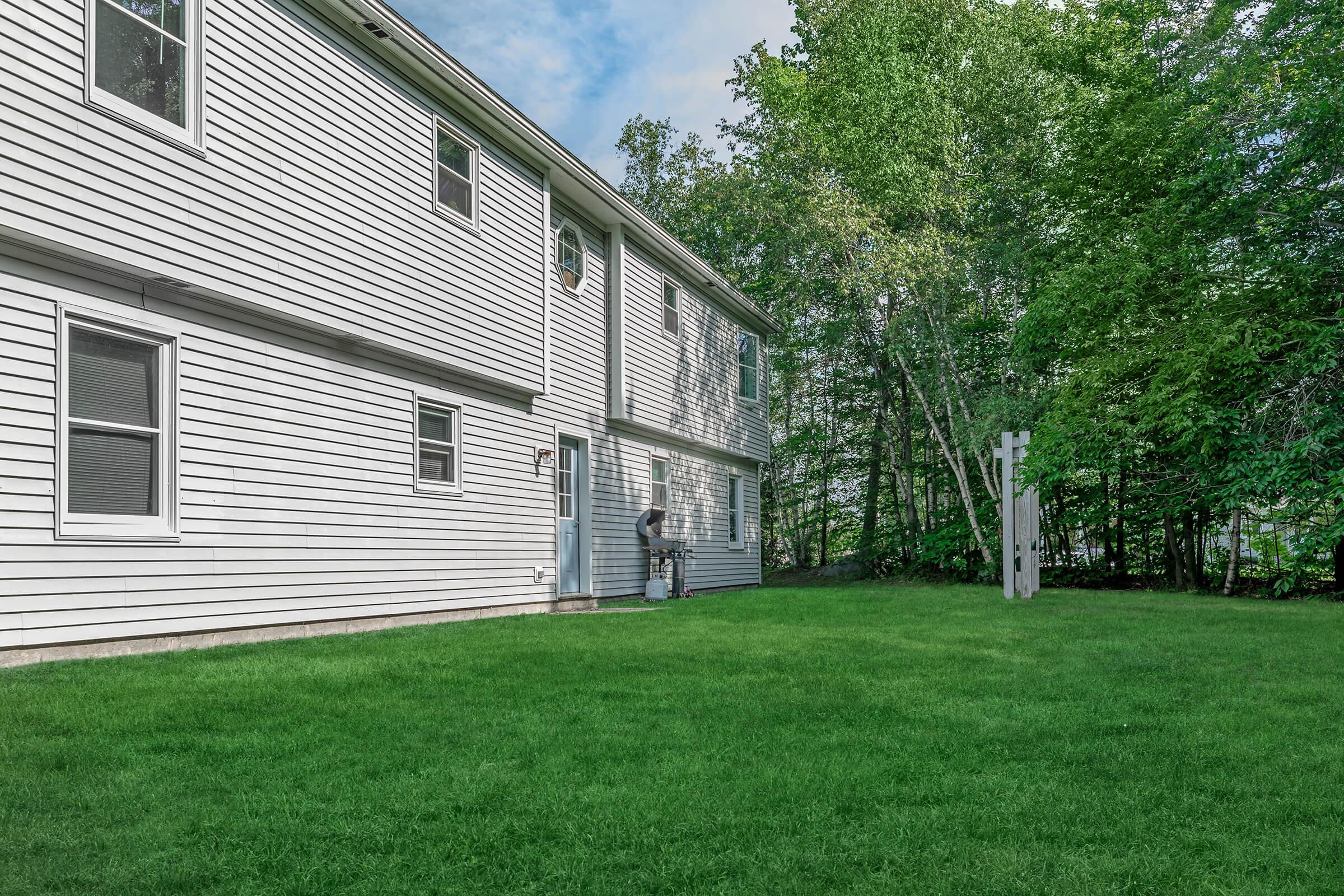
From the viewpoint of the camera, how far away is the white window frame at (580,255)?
12.8 m

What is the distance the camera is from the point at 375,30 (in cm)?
886

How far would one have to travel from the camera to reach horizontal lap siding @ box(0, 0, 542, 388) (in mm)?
6035

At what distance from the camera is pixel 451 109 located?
10305 mm

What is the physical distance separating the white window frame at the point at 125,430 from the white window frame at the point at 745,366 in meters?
13.5

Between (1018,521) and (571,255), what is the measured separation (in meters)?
7.60

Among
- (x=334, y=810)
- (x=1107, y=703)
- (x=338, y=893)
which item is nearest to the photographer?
(x=338, y=893)

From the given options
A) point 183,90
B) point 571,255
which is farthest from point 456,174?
point 183,90

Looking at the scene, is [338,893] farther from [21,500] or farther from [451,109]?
[451,109]

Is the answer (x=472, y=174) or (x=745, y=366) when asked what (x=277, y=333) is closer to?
(x=472, y=174)

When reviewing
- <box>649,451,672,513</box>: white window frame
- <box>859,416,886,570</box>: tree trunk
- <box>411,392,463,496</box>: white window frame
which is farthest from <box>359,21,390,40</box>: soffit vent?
<box>859,416,886,570</box>: tree trunk

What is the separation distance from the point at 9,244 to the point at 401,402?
3984 millimetres

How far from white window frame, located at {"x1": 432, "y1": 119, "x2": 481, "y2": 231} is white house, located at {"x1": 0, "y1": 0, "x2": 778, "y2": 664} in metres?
0.03

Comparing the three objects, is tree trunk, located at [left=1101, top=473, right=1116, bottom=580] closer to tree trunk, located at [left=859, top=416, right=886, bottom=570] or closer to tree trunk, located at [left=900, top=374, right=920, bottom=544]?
tree trunk, located at [left=900, top=374, right=920, bottom=544]

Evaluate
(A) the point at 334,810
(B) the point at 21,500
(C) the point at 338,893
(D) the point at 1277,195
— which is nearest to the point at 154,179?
(B) the point at 21,500
